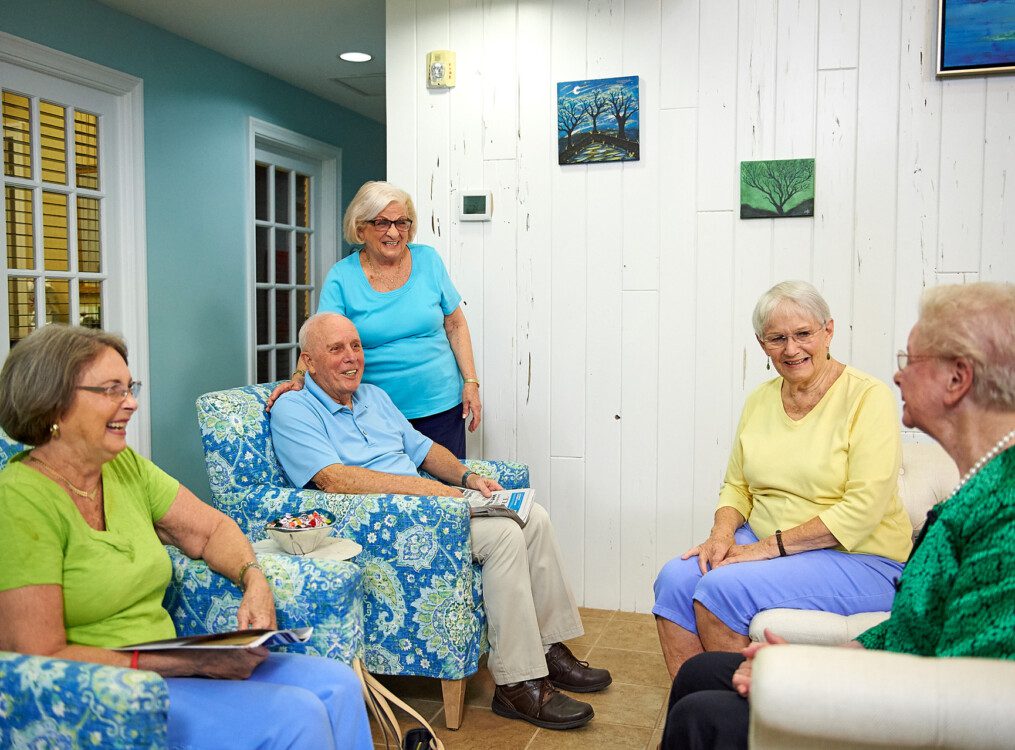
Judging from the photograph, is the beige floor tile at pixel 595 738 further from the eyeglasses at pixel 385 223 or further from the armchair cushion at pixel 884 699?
the eyeglasses at pixel 385 223

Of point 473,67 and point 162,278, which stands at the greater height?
point 473,67

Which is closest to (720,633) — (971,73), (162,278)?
(971,73)

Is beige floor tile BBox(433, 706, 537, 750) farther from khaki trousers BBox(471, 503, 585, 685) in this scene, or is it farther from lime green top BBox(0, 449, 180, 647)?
lime green top BBox(0, 449, 180, 647)

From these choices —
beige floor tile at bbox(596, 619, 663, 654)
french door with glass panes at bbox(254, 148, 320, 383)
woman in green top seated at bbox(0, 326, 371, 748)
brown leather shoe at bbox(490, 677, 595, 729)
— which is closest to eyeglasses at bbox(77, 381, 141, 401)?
woman in green top seated at bbox(0, 326, 371, 748)

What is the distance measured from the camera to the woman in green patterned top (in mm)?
1207

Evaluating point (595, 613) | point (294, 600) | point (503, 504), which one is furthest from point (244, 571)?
point (595, 613)

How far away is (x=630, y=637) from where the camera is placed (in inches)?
128

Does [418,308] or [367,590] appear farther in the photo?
[418,308]

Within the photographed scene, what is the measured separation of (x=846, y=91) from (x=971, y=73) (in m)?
0.38

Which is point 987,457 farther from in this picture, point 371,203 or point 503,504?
point 371,203

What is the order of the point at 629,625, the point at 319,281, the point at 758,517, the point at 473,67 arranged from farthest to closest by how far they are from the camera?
the point at 319,281, the point at 473,67, the point at 629,625, the point at 758,517

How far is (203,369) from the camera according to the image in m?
4.77

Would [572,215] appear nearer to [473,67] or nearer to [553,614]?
[473,67]

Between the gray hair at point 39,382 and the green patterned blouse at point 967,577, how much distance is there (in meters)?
1.41
